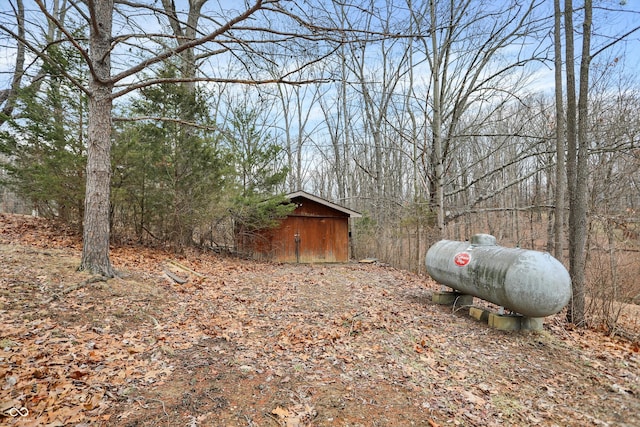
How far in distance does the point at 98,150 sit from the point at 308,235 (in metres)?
10.4

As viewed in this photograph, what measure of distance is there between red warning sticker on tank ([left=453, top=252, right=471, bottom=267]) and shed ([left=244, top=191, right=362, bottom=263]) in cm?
884

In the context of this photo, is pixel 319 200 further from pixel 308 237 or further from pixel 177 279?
pixel 177 279

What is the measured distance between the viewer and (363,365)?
397 cm

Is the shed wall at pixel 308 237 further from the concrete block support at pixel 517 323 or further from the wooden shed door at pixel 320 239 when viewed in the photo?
the concrete block support at pixel 517 323

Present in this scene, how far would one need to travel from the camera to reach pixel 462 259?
646 centimetres

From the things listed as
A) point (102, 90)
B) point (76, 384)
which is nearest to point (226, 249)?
point (102, 90)

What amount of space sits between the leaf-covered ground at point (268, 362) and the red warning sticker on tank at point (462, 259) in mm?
1044

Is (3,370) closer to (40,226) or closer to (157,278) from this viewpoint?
(157,278)

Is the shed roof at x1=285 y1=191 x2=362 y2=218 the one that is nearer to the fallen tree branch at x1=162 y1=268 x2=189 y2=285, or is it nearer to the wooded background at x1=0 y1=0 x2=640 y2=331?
the wooded background at x1=0 y1=0 x2=640 y2=331

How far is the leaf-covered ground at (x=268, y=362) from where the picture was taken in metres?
2.86

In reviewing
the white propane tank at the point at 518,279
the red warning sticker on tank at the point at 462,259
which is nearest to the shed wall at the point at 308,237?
the red warning sticker on tank at the point at 462,259

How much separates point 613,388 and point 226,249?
12.7 m

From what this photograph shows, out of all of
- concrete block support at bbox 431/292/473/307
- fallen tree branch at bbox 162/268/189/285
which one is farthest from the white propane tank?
fallen tree branch at bbox 162/268/189/285

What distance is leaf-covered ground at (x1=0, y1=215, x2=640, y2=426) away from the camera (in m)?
2.86
